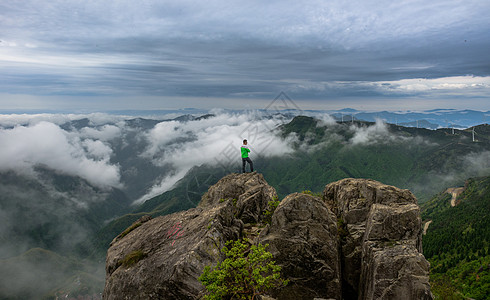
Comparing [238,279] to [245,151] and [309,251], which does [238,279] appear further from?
[245,151]

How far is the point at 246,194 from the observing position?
128ft

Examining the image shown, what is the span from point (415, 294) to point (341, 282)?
7269 mm

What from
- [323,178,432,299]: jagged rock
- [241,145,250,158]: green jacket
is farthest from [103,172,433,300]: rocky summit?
[241,145,250,158]: green jacket

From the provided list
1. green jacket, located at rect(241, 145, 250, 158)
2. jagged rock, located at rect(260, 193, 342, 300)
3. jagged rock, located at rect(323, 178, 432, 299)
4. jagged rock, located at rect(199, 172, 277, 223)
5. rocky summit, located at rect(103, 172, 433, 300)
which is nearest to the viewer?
jagged rock, located at rect(323, 178, 432, 299)

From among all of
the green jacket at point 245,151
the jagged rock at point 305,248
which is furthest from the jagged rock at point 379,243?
the green jacket at point 245,151

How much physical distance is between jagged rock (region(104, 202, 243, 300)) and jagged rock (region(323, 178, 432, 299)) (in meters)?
11.9

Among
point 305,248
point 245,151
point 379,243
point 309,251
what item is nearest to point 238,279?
point 305,248

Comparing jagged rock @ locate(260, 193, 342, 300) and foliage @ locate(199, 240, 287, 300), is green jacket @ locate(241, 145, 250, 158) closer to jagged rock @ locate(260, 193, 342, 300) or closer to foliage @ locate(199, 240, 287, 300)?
jagged rock @ locate(260, 193, 342, 300)

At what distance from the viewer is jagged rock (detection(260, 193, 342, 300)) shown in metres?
24.2

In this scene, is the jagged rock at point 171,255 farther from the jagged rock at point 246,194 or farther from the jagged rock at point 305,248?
the jagged rock at point 246,194

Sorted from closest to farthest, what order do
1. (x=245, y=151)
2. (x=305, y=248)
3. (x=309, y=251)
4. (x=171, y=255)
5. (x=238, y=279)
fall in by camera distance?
(x=238, y=279), (x=171, y=255), (x=309, y=251), (x=305, y=248), (x=245, y=151)

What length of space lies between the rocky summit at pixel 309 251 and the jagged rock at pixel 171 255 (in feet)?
0.25

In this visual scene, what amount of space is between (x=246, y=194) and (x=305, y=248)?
Answer: 15.2 metres

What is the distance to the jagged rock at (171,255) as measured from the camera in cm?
2191
